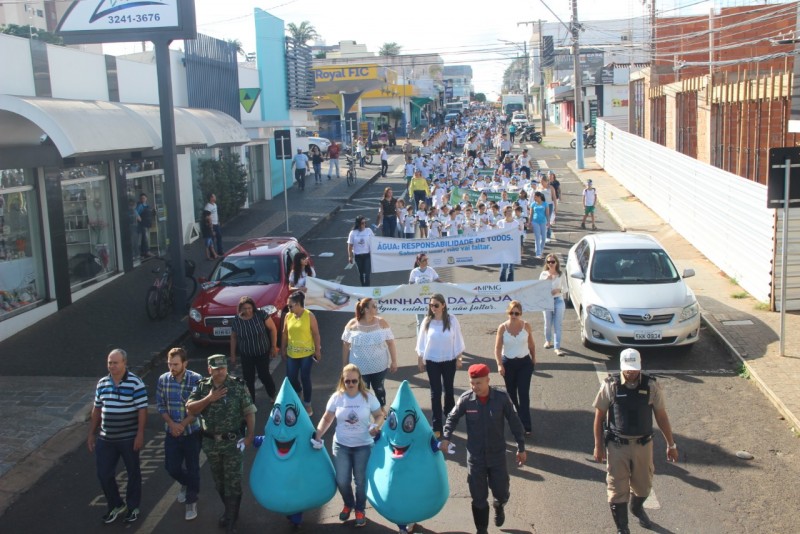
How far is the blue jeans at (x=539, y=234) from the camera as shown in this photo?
19.7m

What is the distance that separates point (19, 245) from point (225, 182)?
36.7 ft

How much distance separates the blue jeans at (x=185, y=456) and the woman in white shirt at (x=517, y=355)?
3309 millimetres

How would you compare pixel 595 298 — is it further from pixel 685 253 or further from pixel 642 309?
pixel 685 253

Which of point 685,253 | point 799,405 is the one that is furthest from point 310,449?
point 685,253

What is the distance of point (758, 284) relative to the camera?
15.2m

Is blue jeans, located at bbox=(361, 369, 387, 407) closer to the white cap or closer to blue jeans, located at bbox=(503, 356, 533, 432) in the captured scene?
blue jeans, located at bbox=(503, 356, 533, 432)

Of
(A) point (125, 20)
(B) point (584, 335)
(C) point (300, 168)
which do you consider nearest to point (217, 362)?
(B) point (584, 335)

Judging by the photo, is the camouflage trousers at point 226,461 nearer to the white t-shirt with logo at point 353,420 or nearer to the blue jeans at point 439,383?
the white t-shirt with logo at point 353,420

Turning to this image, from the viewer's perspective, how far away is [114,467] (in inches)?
295

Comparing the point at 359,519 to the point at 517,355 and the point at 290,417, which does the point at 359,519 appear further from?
the point at 517,355

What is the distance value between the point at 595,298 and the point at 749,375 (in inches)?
93.1

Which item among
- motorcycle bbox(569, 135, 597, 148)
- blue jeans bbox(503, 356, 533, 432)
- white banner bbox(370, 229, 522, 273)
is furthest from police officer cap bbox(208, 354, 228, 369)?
motorcycle bbox(569, 135, 597, 148)

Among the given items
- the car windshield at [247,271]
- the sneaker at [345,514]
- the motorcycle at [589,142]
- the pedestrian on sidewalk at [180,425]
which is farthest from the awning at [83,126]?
the motorcycle at [589,142]

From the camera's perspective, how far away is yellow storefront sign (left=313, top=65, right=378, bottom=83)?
194 ft
